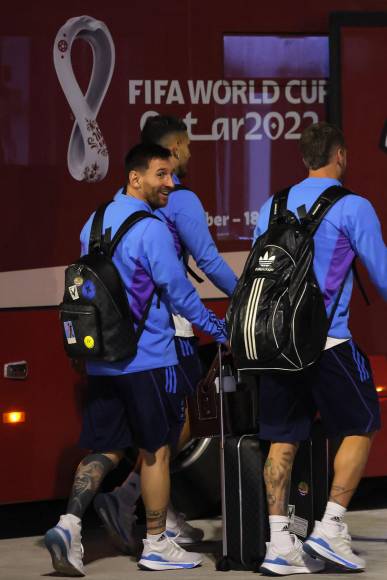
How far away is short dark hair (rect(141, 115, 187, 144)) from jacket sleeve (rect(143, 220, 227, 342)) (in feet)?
1.96

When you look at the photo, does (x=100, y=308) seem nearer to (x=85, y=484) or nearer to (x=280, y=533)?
(x=85, y=484)

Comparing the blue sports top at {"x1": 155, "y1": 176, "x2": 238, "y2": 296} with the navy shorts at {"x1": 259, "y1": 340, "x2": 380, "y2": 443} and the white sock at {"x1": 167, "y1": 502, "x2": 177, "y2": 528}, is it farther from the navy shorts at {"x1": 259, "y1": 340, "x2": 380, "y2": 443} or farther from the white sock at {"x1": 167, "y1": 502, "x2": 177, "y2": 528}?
the white sock at {"x1": 167, "y1": 502, "x2": 177, "y2": 528}

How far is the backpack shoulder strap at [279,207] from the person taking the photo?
652 cm

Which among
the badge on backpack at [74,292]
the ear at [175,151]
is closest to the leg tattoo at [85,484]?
the badge on backpack at [74,292]

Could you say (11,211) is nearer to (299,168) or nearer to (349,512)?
(299,168)

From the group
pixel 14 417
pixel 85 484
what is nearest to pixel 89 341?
pixel 85 484

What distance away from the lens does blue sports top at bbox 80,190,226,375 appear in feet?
21.5

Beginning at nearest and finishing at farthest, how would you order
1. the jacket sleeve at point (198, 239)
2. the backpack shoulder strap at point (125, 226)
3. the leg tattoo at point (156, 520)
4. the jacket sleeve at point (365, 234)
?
the jacket sleeve at point (365, 234) → the backpack shoulder strap at point (125, 226) → the leg tattoo at point (156, 520) → the jacket sleeve at point (198, 239)

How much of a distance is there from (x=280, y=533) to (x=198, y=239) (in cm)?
134

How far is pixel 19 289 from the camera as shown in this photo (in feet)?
24.2

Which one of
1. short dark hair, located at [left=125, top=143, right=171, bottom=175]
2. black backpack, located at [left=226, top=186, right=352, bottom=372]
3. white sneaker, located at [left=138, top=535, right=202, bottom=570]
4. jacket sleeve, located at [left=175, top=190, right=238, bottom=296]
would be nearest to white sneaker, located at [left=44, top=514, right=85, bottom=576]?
white sneaker, located at [left=138, top=535, right=202, bottom=570]

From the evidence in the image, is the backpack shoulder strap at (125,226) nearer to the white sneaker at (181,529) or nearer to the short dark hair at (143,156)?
the short dark hair at (143,156)

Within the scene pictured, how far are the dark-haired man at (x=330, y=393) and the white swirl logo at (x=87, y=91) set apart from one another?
1198 mm

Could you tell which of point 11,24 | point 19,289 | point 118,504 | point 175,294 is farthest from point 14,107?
point 118,504
